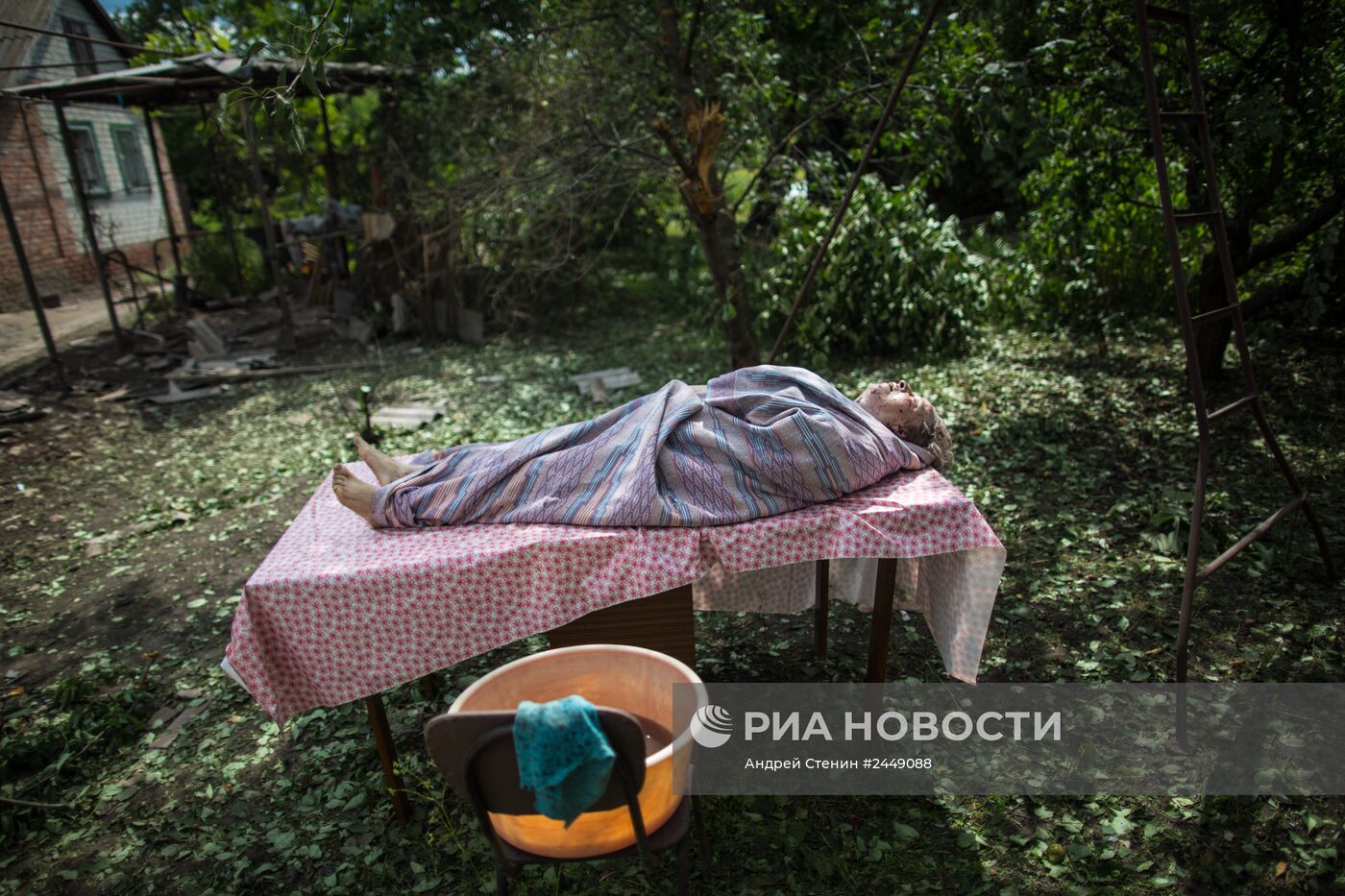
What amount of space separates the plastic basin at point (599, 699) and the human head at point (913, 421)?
1362mm

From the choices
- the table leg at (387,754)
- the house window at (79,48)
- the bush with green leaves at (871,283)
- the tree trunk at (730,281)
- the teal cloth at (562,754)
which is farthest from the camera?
the house window at (79,48)

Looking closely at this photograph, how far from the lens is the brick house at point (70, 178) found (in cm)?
1028

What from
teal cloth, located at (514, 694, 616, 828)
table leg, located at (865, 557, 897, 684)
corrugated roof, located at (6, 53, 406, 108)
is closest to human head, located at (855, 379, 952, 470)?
table leg, located at (865, 557, 897, 684)

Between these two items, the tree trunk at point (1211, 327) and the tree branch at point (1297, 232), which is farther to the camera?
the tree trunk at point (1211, 327)

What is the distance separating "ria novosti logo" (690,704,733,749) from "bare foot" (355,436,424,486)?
4.42ft

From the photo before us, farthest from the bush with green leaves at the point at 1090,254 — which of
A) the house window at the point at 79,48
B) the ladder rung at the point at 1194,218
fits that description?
the house window at the point at 79,48

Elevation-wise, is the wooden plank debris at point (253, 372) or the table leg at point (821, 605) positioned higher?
the table leg at point (821, 605)

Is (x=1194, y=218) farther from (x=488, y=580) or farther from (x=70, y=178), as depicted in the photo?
(x=70, y=178)

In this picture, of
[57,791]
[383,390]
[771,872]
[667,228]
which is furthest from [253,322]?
[771,872]

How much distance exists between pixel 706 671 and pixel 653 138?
501cm

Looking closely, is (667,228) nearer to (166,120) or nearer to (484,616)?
(484,616)

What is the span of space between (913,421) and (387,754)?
2122 millimetres

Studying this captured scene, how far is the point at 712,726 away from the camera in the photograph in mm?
2732

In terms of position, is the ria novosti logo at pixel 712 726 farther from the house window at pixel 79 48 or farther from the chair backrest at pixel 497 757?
the house window at pixel 79 48
